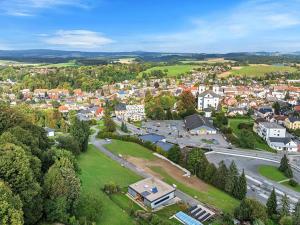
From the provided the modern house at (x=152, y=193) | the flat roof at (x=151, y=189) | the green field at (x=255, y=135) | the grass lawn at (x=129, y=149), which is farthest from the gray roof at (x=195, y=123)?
the modern house at (x=152, y=193)

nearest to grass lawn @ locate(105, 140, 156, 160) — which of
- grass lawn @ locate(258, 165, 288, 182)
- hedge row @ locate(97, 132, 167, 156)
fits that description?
hedge row @ locate(97, 132, 167, 156)

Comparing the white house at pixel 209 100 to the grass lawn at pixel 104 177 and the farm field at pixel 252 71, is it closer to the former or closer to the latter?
the grass lawn at pixel 104 177

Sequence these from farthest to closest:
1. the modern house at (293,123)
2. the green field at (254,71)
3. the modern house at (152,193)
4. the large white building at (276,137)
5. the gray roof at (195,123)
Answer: the green field at (254,71) → the modern house at (293,123) → the gray roof at (195,123) → the large white building at (276,137) → the modern house at (152,193)

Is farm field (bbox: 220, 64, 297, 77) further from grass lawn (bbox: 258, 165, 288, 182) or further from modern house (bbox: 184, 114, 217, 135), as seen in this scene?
grass lawn (bbox: 258, 165, 288, 182)

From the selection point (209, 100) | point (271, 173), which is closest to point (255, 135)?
point (271, 173)

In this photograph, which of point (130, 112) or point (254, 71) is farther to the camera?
point (254, 71)

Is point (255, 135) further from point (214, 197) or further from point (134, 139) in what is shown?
point (214, 197)

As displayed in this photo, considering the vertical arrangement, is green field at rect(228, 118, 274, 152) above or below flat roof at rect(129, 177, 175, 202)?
below
